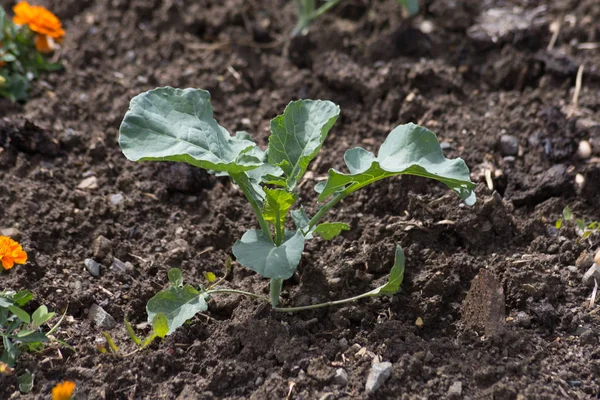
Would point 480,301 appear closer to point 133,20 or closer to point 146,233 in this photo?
point 146,233

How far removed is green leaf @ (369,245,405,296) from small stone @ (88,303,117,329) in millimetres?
870

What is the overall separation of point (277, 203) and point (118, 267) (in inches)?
28.1

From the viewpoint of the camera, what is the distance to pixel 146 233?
2.59m

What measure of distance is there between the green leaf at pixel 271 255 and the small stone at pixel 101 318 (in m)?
0.55

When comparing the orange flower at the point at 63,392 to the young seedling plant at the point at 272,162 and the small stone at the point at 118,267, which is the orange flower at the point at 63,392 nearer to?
the young seedling plant at the point at 272,162

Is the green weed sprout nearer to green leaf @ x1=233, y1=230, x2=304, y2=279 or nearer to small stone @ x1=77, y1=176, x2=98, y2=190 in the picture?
small stone @ x1=77, y1=176, x2=98, y2=190

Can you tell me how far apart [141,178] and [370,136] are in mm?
1039

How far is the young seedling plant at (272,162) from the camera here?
2.02 meters

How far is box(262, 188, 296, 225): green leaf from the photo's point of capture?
Answer: 206cm

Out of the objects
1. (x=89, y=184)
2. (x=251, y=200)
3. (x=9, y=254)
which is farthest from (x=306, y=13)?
(x=9, y=254)

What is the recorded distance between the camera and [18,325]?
2092mm

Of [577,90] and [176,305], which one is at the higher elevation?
[176,305]

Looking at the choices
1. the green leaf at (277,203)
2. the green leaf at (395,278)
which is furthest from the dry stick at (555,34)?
the green leaf at (277,203)

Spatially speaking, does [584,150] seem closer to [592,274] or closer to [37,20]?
[592,274]
